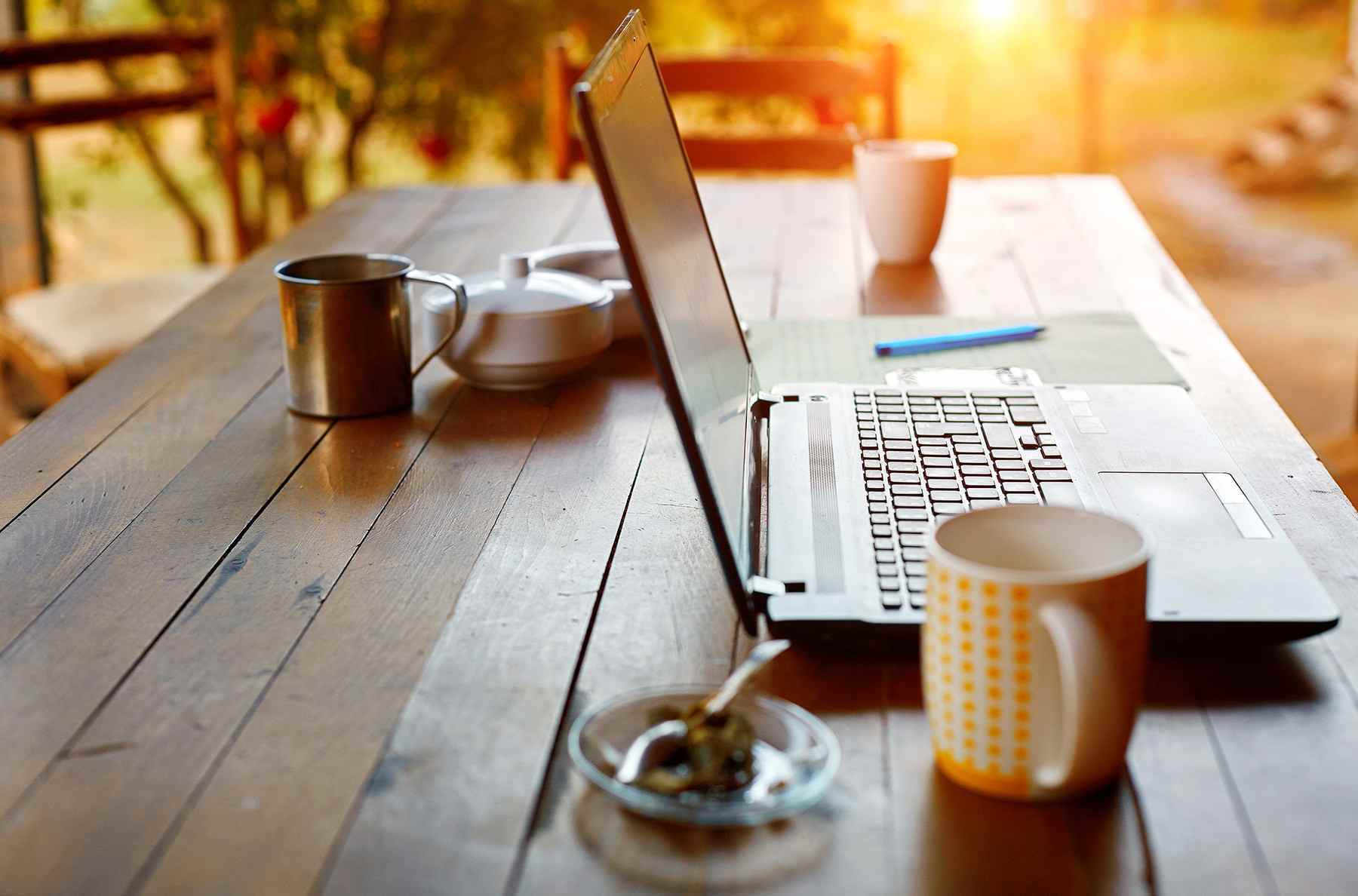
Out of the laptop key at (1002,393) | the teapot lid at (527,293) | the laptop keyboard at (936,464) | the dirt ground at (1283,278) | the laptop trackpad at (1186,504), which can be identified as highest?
the teapot lid at (527,293)

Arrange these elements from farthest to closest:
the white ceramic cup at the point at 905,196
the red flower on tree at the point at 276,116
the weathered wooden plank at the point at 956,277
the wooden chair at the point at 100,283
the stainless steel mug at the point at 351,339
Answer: the red flower on tree at the point at 276,116 < the wooden chair at the point at 100,283 < the white ceramic cup at the point at 905,196 < the weathered wooden plank at the point at 956,277 < the stainless steel mug at the point at 351,339

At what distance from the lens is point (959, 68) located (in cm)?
546

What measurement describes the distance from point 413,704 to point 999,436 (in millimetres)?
428

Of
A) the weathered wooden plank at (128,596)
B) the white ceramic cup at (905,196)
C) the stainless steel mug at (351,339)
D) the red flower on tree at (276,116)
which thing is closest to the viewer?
the weathered wooden plank at (128,596)

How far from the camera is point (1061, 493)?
0.79 meters

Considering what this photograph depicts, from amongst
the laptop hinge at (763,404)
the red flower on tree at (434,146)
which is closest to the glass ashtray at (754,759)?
the laptop hinge at (763,404)

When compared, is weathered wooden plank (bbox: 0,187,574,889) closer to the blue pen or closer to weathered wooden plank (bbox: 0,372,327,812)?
weathered wooden plank (bbox: 0,372,327,812)

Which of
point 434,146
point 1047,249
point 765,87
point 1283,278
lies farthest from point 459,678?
point 1283,278

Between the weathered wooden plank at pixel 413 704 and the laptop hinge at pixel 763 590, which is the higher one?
the laptop hinge at pixel 763 590

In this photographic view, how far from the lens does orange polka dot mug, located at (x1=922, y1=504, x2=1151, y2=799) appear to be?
496 millimetres

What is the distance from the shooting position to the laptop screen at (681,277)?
0.64 m

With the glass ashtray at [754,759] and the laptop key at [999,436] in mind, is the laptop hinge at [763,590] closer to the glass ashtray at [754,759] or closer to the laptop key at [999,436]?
the glass ashtray at [754,759]

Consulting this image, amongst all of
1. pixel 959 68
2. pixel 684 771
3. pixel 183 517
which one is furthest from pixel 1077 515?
pixel 959 68

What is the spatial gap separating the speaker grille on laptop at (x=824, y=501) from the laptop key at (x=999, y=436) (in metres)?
0.10
